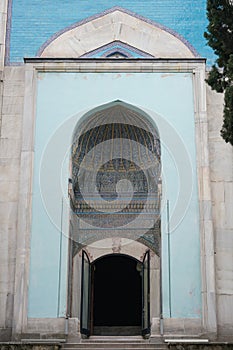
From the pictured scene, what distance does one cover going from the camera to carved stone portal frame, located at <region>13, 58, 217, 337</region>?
358 inches

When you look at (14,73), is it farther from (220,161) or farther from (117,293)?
(117,293)

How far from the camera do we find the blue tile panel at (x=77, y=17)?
1044 centimetres

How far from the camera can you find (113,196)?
35.5 ft

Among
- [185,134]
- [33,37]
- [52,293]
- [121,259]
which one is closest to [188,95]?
[185,134]

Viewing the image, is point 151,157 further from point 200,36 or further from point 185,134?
point 200,36

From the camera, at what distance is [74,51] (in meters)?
10.4

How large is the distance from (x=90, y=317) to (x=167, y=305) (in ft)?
5.75

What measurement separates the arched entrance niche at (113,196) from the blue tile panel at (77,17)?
5.06 feet

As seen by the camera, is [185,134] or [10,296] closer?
[10,296]

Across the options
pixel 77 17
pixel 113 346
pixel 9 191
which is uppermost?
pixel 77 17

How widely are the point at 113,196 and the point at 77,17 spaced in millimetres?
3057

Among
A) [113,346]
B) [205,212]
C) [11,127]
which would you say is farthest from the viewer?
[11,127]

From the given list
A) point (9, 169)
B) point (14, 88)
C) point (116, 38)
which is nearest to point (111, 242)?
point (9, 169)

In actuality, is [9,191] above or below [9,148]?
below
